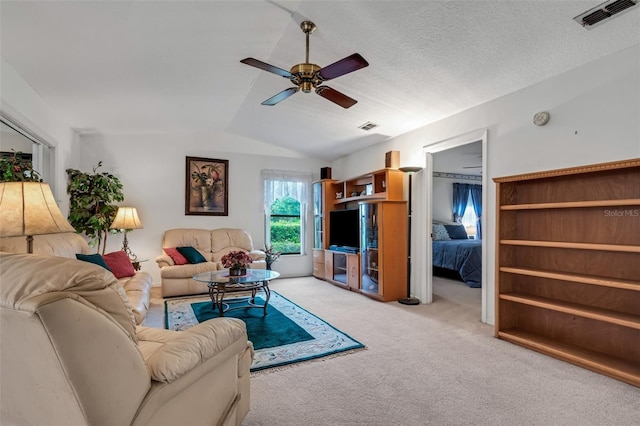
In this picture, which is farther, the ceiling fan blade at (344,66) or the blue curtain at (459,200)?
the blue curtain at (459,200)

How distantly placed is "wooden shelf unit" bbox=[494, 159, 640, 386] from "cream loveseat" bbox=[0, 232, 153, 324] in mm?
3329

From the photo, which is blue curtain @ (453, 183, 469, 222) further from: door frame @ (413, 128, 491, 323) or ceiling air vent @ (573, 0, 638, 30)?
ceiling air vent @ (573, 0, 638, 30)

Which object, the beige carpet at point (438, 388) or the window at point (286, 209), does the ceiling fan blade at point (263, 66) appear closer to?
the beige carpet at point (438, 388)

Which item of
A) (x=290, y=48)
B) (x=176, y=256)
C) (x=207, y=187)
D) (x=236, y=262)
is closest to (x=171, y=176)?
(x=207, y=187)

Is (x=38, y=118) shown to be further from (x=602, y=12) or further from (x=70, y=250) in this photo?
(x=602, y=12)

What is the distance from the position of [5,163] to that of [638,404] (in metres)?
5.09

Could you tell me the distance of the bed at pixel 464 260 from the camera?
19.0ft

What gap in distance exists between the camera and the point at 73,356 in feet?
2.90

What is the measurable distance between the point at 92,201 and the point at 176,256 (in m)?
1.42

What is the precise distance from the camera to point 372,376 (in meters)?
2.41

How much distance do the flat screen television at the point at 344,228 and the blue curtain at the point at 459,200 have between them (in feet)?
12.4

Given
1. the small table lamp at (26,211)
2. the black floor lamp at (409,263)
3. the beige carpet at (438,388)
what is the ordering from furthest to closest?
the black floor lamp at (409,263), the beige carpet at (438,388), the small table lamp at (26,211)

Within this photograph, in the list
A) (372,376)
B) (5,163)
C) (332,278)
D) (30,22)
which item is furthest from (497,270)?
(5,163)

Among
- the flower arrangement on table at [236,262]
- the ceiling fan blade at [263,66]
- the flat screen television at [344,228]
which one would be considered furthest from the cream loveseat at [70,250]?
the flat screen television at [344,228]
